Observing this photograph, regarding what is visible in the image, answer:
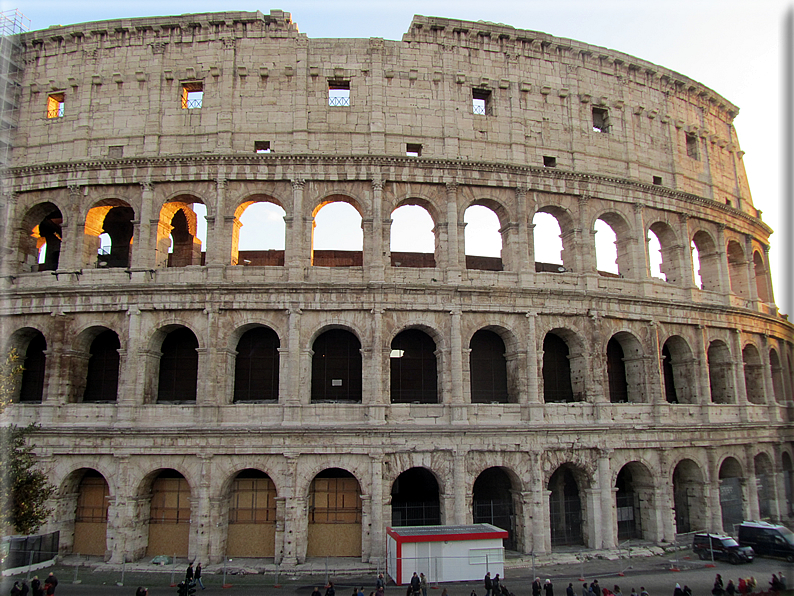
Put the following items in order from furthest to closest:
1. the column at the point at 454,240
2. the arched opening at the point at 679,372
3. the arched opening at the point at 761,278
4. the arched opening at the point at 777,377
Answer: the arched opening at the point at 761,278 → the arched opening at the point at 777,377 → the arched opening at the point at 679,372 → the column at the point at 454,240

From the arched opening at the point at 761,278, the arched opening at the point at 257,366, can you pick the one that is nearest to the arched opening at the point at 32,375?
the arched opening at the point at 257,366

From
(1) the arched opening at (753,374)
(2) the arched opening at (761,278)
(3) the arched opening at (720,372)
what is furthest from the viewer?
(2) the arched opening at (761,278)

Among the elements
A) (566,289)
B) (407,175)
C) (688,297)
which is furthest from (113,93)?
(688,297)

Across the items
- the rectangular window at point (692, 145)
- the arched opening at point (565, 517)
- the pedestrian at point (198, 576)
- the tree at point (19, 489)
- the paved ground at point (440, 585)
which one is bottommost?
the paved ground at point (440, 585)

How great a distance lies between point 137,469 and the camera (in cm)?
2214

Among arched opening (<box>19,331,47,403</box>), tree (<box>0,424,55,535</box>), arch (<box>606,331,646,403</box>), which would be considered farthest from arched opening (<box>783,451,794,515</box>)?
arched opening (<box>19,331,47,403</box>)

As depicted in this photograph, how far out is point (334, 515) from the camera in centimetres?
2317

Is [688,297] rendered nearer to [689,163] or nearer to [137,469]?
[689,163]

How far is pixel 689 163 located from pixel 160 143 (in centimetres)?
2711

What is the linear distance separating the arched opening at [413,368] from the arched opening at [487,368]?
1841 mm

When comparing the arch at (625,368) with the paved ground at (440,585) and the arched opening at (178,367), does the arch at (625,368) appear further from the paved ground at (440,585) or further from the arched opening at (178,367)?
the arched opening at (178,367)

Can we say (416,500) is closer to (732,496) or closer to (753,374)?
(732,496)

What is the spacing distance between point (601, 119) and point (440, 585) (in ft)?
76.3

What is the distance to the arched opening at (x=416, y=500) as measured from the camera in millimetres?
23469
